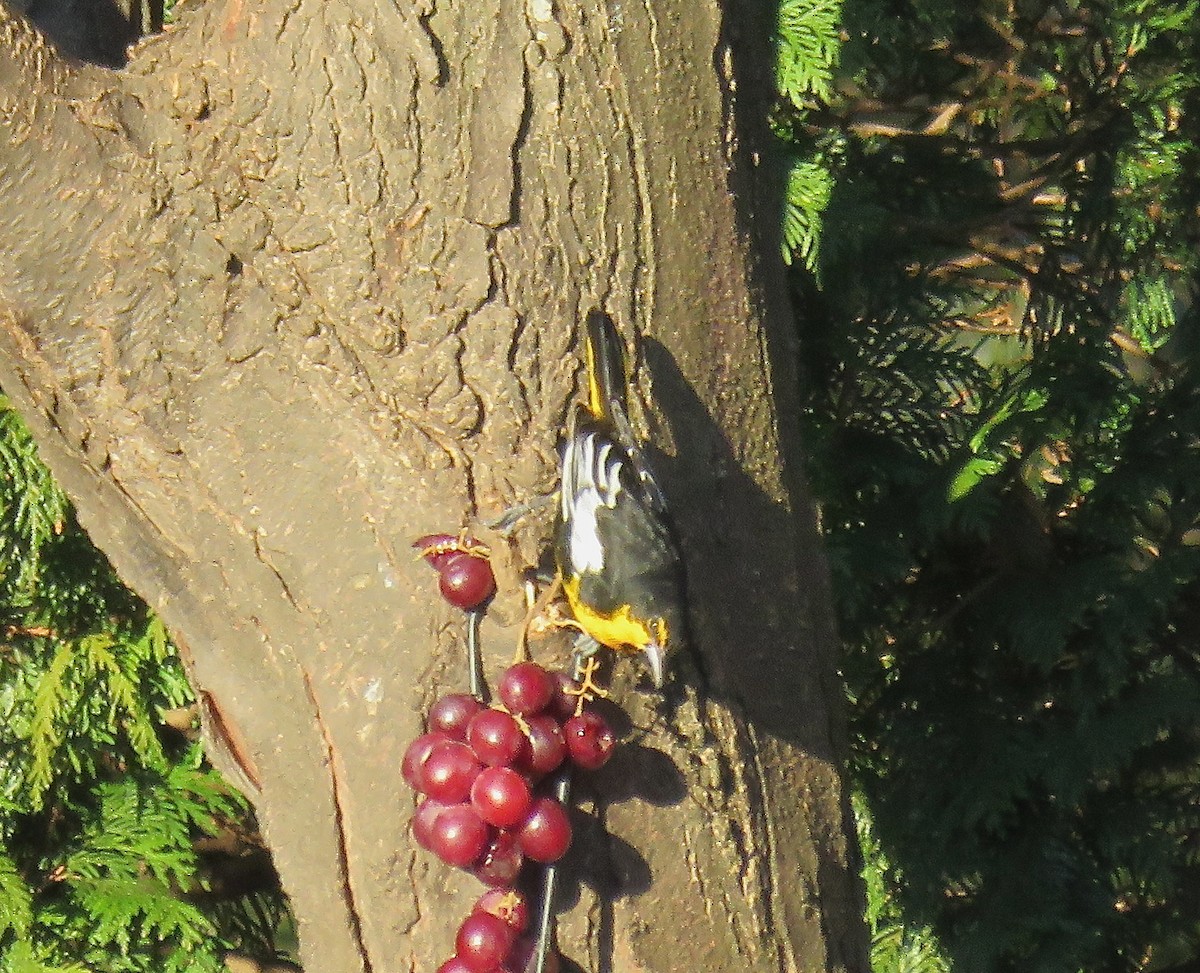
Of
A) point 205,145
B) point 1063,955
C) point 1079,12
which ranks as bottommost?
point 1063,955

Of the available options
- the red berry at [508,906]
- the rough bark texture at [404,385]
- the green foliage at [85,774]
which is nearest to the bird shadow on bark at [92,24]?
the rough bark texture at [404,385]

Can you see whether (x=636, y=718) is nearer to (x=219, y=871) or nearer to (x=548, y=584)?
(x=548, y=584)

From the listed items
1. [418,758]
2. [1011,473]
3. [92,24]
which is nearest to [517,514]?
[418,758]

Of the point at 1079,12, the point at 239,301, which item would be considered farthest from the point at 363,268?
the point at 1079,12

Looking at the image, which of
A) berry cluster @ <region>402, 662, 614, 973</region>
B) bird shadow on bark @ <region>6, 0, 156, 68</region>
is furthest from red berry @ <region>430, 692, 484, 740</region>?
bird shadow on bark @ <region>6, 0, 156, 68</region>

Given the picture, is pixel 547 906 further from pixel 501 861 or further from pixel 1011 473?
pixel 1011 473

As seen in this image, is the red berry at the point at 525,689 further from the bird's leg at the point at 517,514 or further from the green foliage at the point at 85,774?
the green foliage at the point at 85,774

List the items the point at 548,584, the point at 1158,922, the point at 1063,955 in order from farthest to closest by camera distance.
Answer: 1. the point at 1158,922
2. the point at 1063,955
3. the point at 548,584
